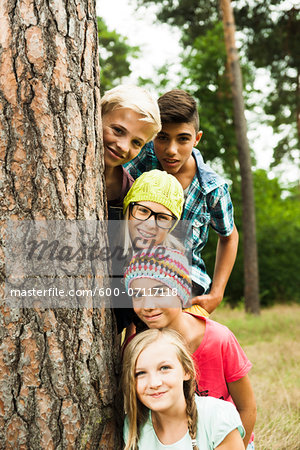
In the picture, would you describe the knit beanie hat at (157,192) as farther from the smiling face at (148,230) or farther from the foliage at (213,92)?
the foliage at (213,92)

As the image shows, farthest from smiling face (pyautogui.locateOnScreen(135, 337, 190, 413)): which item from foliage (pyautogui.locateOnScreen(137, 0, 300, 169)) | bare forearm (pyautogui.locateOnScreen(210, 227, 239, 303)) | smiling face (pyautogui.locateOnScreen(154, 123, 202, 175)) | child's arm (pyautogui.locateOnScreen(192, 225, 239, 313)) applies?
foliage (pyautogui.locateOnScreen(137, 0, 300, 169))

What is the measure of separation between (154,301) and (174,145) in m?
0.98

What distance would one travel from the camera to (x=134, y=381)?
5.84ft

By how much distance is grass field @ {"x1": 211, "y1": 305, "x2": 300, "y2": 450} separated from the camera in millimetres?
2871

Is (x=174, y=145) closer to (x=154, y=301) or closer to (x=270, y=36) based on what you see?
(x=154, y=301)

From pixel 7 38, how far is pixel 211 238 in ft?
37.9

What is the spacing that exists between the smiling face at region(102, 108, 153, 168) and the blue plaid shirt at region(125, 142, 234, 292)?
1.23 feet

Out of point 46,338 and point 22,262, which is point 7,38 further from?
point 46,338

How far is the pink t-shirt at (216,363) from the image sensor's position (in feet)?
6.59

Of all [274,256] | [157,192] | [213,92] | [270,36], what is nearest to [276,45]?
[270,36]

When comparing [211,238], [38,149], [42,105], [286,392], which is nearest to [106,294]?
[38,149]

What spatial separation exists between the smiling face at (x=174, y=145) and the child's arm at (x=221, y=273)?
1.82 feet

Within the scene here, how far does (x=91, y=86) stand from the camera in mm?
1851

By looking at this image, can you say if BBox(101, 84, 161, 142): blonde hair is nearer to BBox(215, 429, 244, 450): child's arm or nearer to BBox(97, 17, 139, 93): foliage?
BBox(215, 429, 244, 450): child's arm
